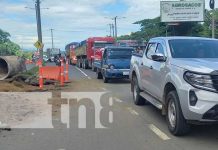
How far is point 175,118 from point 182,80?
0.77m

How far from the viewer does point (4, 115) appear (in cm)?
1039

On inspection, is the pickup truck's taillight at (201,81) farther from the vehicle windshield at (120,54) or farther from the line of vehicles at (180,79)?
the vehicle windshield at (120,54)

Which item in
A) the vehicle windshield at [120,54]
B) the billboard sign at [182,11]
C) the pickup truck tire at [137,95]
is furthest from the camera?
the billboard sign at [182,11]

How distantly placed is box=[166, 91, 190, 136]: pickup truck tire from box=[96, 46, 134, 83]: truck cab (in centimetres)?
1248

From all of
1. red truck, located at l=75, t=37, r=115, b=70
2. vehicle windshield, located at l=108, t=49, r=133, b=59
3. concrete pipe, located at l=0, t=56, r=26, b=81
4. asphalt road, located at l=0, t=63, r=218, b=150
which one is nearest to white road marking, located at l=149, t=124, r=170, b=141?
asphalt road, located at l=0, t=63, r=218, b=150

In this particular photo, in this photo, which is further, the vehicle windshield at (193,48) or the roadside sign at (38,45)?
the roadside sign at (38,45)

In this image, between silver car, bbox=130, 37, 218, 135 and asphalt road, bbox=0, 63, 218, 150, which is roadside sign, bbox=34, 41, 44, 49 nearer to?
silver car, bbox=130, 37, 218, 135

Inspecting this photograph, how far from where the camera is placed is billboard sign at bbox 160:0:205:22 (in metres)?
60.8

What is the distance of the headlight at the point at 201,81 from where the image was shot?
727 centimetres

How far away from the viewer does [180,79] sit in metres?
7.74

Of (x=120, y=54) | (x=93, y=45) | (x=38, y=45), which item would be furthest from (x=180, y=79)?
(x=93, y=45)

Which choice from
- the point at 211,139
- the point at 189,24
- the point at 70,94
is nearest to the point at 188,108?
the point at 211,139

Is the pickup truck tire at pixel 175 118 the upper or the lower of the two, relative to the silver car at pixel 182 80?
lower

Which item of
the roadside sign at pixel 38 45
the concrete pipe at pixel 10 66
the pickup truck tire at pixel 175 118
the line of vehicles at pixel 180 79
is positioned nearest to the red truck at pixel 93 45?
the roadside sign at pixel 38 45
